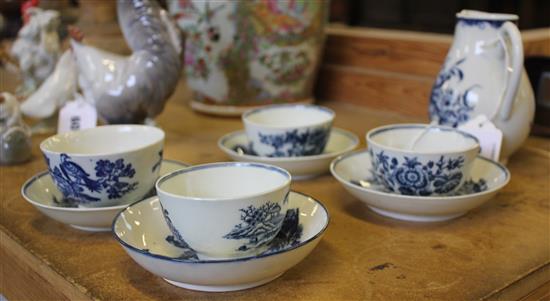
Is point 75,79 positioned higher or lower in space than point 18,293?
higher

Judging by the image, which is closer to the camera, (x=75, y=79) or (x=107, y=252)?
(x=107, y=252)

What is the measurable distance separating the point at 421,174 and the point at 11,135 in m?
0.58

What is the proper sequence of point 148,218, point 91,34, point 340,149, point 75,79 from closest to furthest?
point 148,218, point 340,149, point 75,79, point 91,34

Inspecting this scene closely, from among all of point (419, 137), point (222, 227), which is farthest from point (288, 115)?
point (222, 227)

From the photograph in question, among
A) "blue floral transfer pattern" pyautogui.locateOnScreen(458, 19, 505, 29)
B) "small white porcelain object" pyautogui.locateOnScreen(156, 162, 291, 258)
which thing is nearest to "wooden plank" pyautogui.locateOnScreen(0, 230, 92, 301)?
"small white porcelain object" pyautogui.locateOnScreen(156, 162, 291, 258)

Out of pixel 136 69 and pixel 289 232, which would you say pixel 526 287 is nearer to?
Answer: pixel 289 232

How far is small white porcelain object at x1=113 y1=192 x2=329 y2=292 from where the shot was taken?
1.65 feet

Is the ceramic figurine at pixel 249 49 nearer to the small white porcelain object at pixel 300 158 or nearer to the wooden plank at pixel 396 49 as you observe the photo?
the wooden plank at pixel 396 49

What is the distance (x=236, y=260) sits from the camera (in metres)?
0.50

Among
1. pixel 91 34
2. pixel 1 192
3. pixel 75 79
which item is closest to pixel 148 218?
pixel 1 192

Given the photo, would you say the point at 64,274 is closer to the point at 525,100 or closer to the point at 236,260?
the point at 236,260

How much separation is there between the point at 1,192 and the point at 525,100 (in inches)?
27.6

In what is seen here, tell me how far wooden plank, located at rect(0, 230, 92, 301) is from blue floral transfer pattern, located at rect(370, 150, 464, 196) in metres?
0.34

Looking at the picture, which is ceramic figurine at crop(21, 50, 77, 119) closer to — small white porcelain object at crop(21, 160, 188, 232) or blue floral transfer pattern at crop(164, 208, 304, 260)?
small white porcelain object at crop(21, 160, 188, 232)
